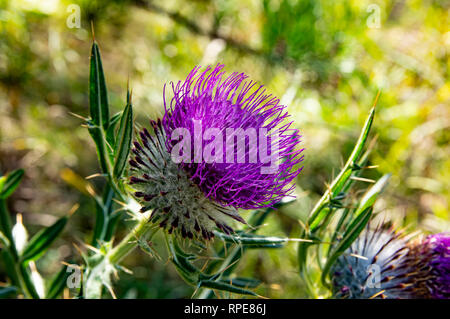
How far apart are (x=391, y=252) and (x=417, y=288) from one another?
21 cm

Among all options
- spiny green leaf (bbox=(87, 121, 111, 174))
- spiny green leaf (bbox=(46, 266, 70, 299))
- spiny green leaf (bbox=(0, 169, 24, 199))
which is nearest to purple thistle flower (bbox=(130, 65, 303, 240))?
spiny green leaf (bbox=(87, 121, 111, 174))

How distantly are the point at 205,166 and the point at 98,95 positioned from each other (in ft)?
1.65

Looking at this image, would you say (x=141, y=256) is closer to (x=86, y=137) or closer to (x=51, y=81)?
(x=86, y=137)

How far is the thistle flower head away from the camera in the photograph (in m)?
1.95

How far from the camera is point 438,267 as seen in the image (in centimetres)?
190

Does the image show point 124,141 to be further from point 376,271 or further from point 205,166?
point 376,271

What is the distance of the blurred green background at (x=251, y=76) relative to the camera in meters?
3.38

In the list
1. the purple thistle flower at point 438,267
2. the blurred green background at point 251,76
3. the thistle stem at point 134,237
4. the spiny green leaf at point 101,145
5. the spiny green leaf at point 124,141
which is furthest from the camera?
the blurred green background at point 251,76

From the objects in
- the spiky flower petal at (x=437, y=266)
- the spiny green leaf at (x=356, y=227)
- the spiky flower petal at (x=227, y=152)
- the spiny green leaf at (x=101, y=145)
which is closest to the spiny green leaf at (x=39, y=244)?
the spiny green leaf at (x=101, y=145)

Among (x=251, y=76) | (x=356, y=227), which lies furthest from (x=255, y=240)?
(x=251, y=76)

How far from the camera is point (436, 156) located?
399 cm

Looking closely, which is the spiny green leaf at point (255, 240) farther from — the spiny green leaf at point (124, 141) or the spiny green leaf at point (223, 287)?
the spiny green leaf at point (124, 141)

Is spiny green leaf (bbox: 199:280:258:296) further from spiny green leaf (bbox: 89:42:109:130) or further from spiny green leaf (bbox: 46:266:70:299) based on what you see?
spiny green leaf (bbox: 46:266:70:299)

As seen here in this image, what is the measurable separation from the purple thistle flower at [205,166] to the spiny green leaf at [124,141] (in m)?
0.12
